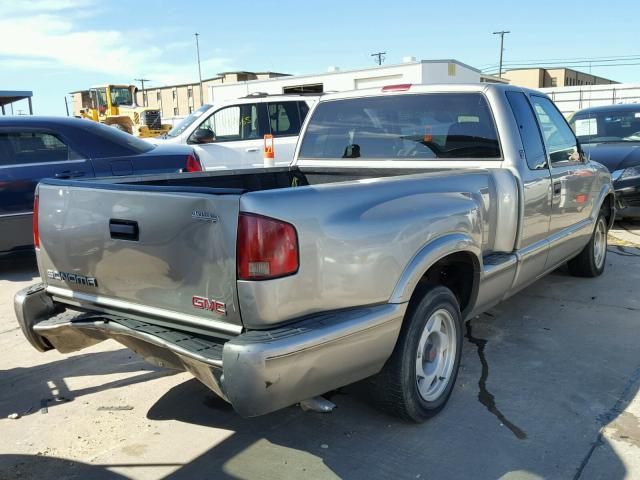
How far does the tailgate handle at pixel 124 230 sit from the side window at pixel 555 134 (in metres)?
3.16

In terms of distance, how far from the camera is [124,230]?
2.64 meters

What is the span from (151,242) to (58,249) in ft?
2.41

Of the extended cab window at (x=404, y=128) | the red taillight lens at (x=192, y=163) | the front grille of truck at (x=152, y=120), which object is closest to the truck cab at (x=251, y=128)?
the red taillight lens at (x=192, y=163)

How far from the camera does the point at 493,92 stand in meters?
3.89

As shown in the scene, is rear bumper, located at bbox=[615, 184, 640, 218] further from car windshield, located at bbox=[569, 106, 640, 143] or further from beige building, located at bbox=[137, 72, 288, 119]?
beige building, located at bbox=[137, 72, 288, 119]

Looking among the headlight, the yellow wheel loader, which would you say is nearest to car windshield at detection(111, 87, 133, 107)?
the yellow wheel loader

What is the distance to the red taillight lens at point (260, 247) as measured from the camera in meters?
2.28

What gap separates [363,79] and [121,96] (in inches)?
661

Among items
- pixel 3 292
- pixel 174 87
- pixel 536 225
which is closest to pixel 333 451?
pixel 536 225

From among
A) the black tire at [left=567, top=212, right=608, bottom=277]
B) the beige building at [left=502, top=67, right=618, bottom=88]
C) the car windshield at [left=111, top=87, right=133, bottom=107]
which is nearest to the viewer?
the black tire at [left=567, top=212, right=608, bottom=277]

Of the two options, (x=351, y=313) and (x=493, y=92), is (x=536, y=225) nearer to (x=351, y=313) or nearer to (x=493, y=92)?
(x=493, y=92)

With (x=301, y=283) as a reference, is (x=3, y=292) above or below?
below

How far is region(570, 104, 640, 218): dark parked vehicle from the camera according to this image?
26.5 ft

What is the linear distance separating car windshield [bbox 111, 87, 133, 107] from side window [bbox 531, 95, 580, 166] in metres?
28.6
